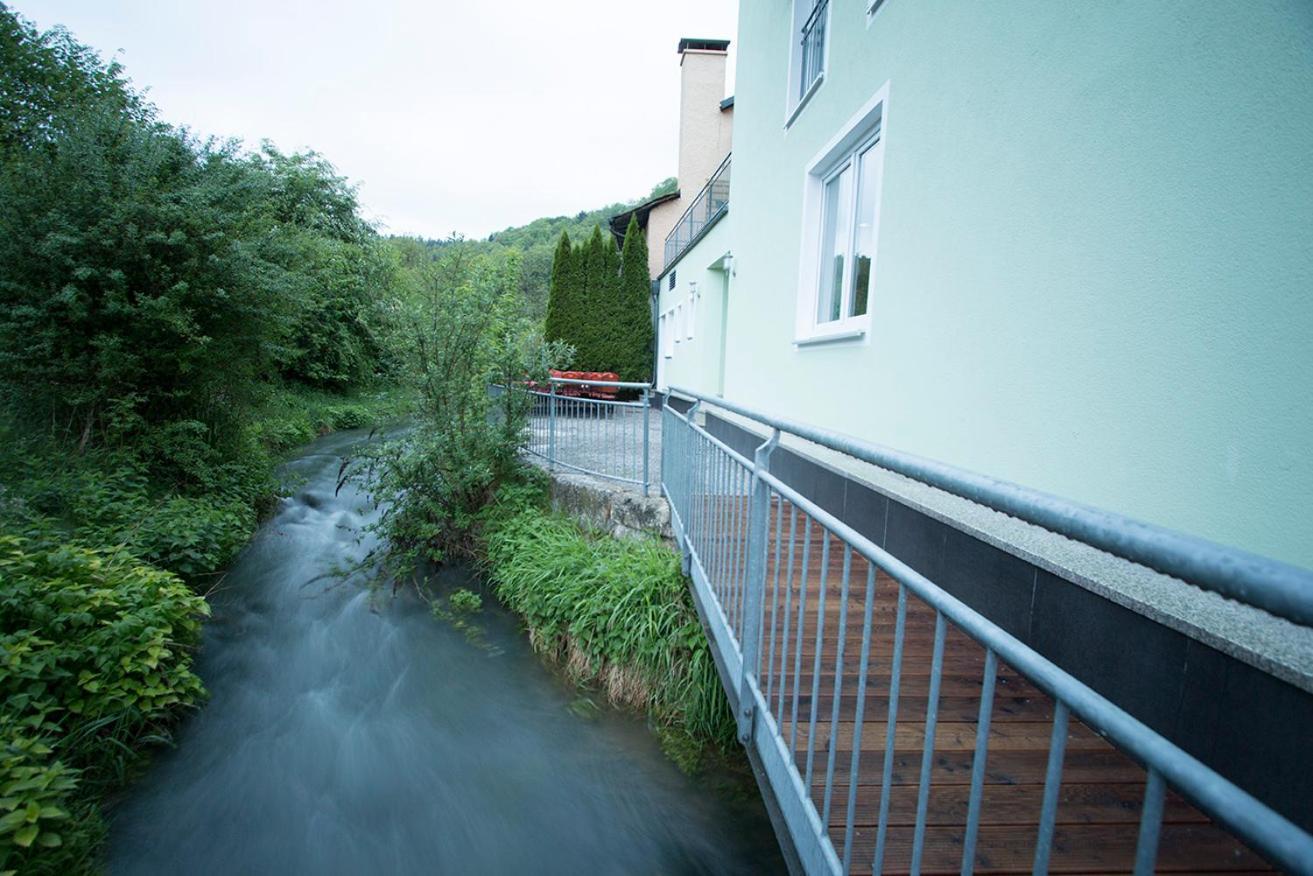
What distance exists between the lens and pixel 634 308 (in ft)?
65.5

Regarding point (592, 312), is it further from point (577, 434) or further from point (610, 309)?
point (577, 434)

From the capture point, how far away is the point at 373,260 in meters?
6.53

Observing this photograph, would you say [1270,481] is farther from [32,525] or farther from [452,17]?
[452,17]

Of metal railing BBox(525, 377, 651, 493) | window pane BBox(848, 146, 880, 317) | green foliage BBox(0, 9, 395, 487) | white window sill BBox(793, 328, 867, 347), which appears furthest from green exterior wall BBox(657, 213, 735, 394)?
green foliage BBox(0, 9, 395, 487)

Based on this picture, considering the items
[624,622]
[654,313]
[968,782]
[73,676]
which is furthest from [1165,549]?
[654,313]

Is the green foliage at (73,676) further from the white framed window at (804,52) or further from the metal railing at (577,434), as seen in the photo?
the white framed window at (804,52)

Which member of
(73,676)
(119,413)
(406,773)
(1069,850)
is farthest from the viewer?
(119,413)

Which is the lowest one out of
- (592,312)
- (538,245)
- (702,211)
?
(592,312)

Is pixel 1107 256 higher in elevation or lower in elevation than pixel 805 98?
lower

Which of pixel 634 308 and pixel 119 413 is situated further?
pixel 634 308

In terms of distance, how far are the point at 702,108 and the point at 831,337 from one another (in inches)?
Answer: 651

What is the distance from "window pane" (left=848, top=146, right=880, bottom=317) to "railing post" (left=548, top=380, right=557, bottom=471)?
3.54 metres

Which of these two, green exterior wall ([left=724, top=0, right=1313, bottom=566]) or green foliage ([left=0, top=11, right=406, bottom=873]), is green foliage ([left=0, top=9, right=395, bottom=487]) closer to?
green foliage ([left=0, top=11, right=406, bottom=873])

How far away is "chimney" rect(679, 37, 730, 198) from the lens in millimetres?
18422
